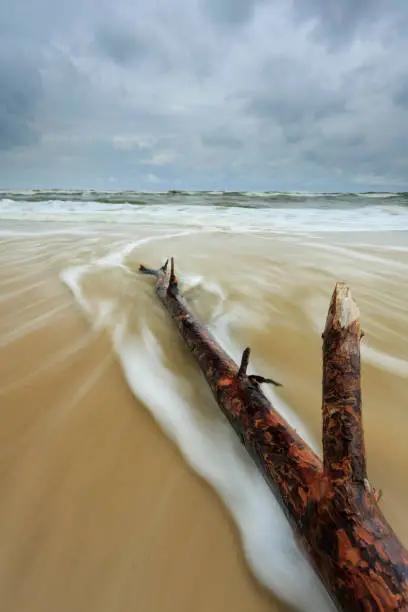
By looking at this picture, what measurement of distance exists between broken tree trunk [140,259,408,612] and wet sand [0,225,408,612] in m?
0.26

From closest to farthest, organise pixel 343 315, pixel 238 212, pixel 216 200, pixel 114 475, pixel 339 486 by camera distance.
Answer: pixel 339 486
pixel 343 315
pixel 114 475
pixel 238 212
pixel 216 200

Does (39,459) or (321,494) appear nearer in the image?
(321,494)

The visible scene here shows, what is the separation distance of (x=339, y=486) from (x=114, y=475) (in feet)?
2.69

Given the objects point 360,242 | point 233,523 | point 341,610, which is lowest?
point 360,242

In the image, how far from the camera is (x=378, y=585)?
72 cm

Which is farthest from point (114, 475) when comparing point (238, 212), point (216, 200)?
point (216, 200)

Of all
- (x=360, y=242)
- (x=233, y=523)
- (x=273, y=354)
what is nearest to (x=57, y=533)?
(x=233, y=523)

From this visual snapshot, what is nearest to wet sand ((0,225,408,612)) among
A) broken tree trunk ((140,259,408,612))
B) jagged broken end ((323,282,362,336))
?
broken tree trunk ((140,259,408,612))

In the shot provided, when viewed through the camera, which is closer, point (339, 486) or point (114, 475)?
point (339, 486)

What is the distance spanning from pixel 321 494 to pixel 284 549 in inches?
12.3

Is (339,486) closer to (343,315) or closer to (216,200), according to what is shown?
(343,315)

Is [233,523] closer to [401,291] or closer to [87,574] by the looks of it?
[87,574]

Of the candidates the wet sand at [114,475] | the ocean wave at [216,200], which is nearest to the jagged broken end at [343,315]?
the wet sand at [114,475]

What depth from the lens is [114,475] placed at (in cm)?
127
